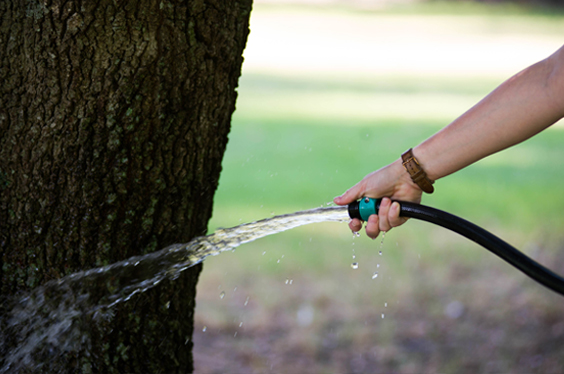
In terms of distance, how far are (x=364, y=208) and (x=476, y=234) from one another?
35cm

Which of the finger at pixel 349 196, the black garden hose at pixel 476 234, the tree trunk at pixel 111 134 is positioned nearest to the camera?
the black garden hose at pixel 476 234

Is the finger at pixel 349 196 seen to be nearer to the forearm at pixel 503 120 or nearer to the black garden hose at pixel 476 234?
the black garden hose at pixel 476 234

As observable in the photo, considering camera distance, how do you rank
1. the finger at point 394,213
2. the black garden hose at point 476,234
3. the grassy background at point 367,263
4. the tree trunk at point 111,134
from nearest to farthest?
1. the black garden hose at point 476,234
2. the tree trunk at point 111,134
3. the finger at point 394,213
4. the grassy background at point 367,263

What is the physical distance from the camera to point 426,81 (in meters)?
14.1

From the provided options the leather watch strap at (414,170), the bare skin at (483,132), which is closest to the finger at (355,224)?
the bare skin at (483,132)

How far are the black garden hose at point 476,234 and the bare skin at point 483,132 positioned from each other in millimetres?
36

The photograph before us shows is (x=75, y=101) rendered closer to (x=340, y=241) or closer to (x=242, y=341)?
(x=242, y=341)

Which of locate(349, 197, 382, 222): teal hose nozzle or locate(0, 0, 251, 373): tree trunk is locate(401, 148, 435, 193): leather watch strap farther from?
locate(0, 0, 251, 373): tree trunk

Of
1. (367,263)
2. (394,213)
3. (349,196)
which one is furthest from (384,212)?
(367,263)

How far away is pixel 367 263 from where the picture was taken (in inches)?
186

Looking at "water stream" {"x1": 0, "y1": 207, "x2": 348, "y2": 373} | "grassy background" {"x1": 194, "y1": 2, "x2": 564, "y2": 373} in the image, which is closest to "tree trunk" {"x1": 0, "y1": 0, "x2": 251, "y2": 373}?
"water stream" {"x1": 0, "y1": 207, "x2": 348, "y2": 373}

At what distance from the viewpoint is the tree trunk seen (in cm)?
163

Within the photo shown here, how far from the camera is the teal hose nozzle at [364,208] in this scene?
5.94ft

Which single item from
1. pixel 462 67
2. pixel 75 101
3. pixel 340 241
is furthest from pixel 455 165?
pixel 462 67
